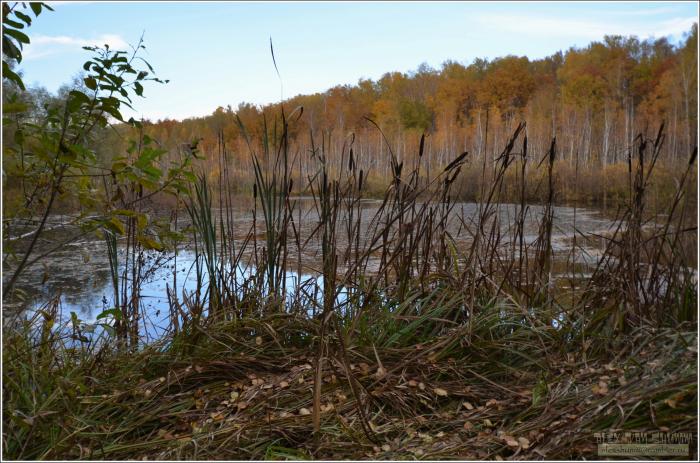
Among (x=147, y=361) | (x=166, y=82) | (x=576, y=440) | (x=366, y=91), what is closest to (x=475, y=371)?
(x=576, y=440)

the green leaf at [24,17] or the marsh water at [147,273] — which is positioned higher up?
the green leaf at [24,17]

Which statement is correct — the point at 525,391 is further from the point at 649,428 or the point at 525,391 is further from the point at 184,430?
the point at 184,430

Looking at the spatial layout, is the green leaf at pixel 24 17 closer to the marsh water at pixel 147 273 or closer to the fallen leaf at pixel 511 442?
the fallen leaf at pixel 511 442

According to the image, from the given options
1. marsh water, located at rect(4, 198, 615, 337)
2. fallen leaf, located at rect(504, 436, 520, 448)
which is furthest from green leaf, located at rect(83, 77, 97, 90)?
marsh water, located at rect(4, 198, 615, 337)

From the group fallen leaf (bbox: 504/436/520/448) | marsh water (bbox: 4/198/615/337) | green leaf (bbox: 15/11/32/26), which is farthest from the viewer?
marsh water (bbox: 4/198/615/337)

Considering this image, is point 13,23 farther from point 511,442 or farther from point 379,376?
point 511,442

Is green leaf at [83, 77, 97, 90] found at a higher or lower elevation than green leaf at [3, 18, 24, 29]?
lower

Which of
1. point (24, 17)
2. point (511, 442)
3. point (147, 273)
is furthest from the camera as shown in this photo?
point (147, 273)

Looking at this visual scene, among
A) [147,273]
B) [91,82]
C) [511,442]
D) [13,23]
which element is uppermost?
[13,23]

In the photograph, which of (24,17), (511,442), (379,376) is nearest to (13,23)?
(24,17)

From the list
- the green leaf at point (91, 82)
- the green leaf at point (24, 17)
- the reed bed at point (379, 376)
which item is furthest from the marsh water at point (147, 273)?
the green leaf at point (24, 17)

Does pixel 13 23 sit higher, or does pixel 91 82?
pixel 13 23

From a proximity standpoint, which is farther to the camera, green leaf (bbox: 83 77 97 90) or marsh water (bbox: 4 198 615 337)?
marsh water (bbox: 4 198 615 337)

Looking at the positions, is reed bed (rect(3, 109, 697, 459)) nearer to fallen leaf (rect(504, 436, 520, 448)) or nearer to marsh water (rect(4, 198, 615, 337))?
fallen leaf (rect(504, 436, 520, 448))
